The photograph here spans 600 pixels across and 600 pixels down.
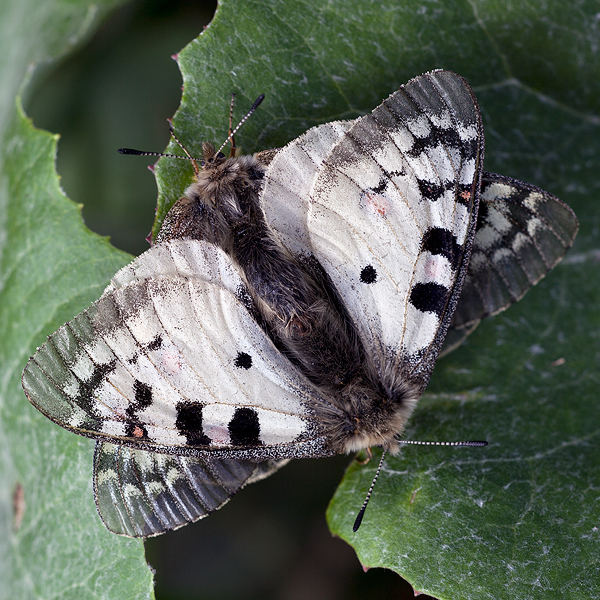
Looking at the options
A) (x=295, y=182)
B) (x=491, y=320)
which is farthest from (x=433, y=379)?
(x=295, y=182)

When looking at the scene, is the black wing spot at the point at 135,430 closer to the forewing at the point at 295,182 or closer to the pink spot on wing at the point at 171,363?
the pink spot on wing at the point at 171,363

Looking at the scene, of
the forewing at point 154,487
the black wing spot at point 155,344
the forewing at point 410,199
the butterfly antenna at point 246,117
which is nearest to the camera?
the black wing spot at point 155,344

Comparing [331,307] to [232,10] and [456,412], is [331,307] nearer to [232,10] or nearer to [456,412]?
[456,412]

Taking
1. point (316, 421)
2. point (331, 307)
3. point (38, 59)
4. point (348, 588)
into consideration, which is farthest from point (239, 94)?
point (348, 588)

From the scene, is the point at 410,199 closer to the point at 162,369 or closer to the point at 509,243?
the point at 509,243

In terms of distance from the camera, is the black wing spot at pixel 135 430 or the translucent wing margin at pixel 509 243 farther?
the translucent wing margin at pixel 509 243

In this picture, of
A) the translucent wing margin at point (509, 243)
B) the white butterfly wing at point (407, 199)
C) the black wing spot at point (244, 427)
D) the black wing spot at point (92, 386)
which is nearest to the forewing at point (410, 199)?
the white butterfly wing at point (407, 199)
